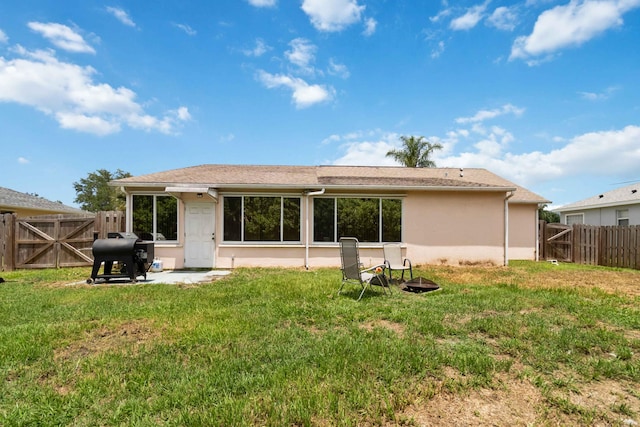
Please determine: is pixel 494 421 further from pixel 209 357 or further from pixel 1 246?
pixel 1 246

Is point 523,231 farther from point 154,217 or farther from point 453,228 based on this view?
point 154,217

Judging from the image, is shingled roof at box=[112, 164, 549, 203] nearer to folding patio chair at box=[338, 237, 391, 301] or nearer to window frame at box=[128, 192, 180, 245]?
window frame at box=[128, 192, 180, 245]

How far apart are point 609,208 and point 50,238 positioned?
27.6 m

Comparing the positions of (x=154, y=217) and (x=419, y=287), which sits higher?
(x=154, y=217)

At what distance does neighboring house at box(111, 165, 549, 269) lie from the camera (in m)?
10.9

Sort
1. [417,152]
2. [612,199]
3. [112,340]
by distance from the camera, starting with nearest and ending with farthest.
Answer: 1. [112,340]
2. [612,199]
3. [417,152]

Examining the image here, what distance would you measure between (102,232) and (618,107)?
2249 cm

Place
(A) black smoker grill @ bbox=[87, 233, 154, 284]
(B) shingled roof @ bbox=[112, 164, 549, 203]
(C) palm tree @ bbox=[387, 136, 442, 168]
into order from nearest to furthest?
(A) black smoker grill @ bbox=[87, 233, 154, 284] < (B) shingled roof @ bbox=[112, 164, 549, 203] < (C) palm tree @ bbox=[387, 136, 442, 168]

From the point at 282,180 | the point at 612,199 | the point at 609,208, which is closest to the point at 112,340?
the point at 282,180

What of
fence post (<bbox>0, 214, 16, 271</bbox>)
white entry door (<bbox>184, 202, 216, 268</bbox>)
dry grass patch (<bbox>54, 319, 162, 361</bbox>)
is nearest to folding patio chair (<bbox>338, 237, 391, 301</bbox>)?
dry grass patch (<bbox>54, 319, 162, 361</bbox>)

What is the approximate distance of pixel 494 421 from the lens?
7.96 feet

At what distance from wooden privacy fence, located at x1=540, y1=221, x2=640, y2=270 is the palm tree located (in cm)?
1253

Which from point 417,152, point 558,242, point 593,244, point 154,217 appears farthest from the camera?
point 417,152

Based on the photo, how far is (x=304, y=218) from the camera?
11.4m
